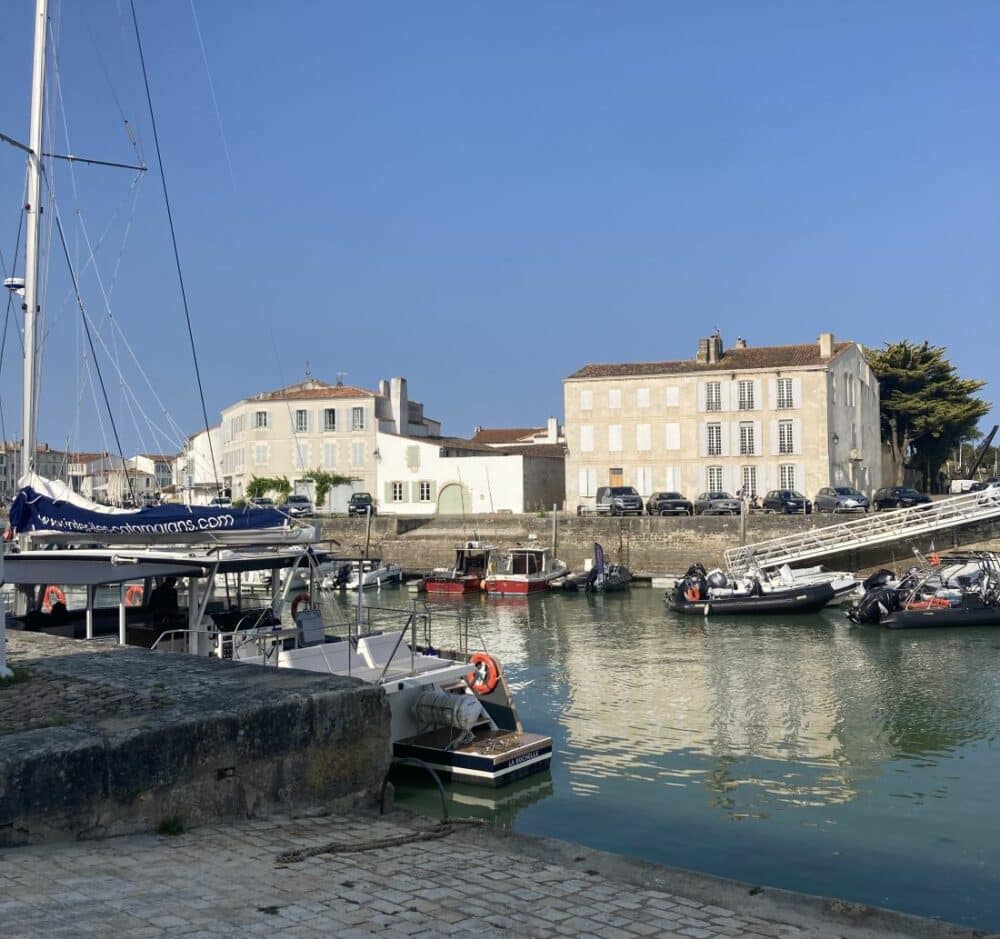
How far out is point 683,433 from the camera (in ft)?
157

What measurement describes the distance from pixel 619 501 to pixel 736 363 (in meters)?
9.90

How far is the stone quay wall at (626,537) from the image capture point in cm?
3572

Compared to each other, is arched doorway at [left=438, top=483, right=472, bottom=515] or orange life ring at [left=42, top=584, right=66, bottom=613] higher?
arched doorway at [left=438, top=483, right=472, bottom=515]

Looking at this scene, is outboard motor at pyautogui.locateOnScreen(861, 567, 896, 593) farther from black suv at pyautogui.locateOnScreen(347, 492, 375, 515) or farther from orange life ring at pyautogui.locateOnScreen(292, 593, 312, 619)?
black suv at pyautogui.locateOnScreen(347, 492, 375, 515)

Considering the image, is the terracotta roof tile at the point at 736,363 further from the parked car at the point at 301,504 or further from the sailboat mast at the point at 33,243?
the sailboat mast at the point at 33,243

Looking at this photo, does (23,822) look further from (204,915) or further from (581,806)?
(581,806)

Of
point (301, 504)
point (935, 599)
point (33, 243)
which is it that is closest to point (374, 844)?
point (33, 243)

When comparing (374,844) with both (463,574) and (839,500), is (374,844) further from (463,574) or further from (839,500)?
(839,500)

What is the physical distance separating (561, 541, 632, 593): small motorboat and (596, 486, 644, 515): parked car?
4.53 metres

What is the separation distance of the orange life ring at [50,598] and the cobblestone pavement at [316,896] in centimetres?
905

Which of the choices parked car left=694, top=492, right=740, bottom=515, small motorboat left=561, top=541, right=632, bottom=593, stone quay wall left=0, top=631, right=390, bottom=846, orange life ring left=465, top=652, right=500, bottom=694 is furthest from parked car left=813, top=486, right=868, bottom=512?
stone quay wall left=0, top=631, right=390, bottom=846

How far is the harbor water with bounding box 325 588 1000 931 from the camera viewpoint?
964 centimetres

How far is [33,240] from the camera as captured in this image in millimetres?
15492

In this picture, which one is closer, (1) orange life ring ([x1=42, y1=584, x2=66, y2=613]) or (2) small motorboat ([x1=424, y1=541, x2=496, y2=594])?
(1) orange life ring ([x1=42, y1=584, x2=66, y2=613])
